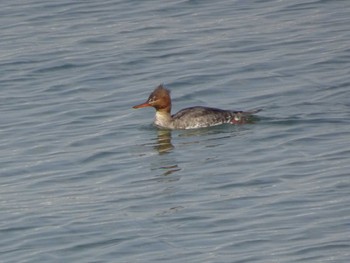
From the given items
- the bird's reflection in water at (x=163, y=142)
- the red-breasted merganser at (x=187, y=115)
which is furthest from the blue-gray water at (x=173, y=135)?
the red-breasted merganser at (x=187, y=115)

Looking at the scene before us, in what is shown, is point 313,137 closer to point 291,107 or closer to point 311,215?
point 291,107

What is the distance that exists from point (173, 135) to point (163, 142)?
39 centimetres

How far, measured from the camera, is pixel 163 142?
676 inches

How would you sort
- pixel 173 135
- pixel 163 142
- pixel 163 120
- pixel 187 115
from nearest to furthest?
pixel 163 142 < pixel 187 115 < pixel 173 135 < pixel 163 120

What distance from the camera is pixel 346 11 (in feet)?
76.3

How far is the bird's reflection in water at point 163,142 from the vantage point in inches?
656

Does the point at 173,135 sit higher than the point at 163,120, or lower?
lower

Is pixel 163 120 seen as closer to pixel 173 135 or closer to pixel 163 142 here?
pixel 173 135

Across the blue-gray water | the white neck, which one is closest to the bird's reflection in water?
the blue-gray water

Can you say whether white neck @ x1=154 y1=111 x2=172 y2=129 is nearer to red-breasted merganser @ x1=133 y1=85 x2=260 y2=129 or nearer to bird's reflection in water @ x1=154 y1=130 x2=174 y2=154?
red-breasted merganser @ x1=133 y1=85 x2=260 y2=129

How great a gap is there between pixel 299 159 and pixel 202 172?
1.17m

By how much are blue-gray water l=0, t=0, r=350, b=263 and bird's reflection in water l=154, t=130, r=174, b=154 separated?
25 mm

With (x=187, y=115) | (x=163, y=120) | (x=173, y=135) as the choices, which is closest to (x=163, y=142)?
(x=173, y=135)

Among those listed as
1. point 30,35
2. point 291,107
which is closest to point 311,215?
point 291,107
